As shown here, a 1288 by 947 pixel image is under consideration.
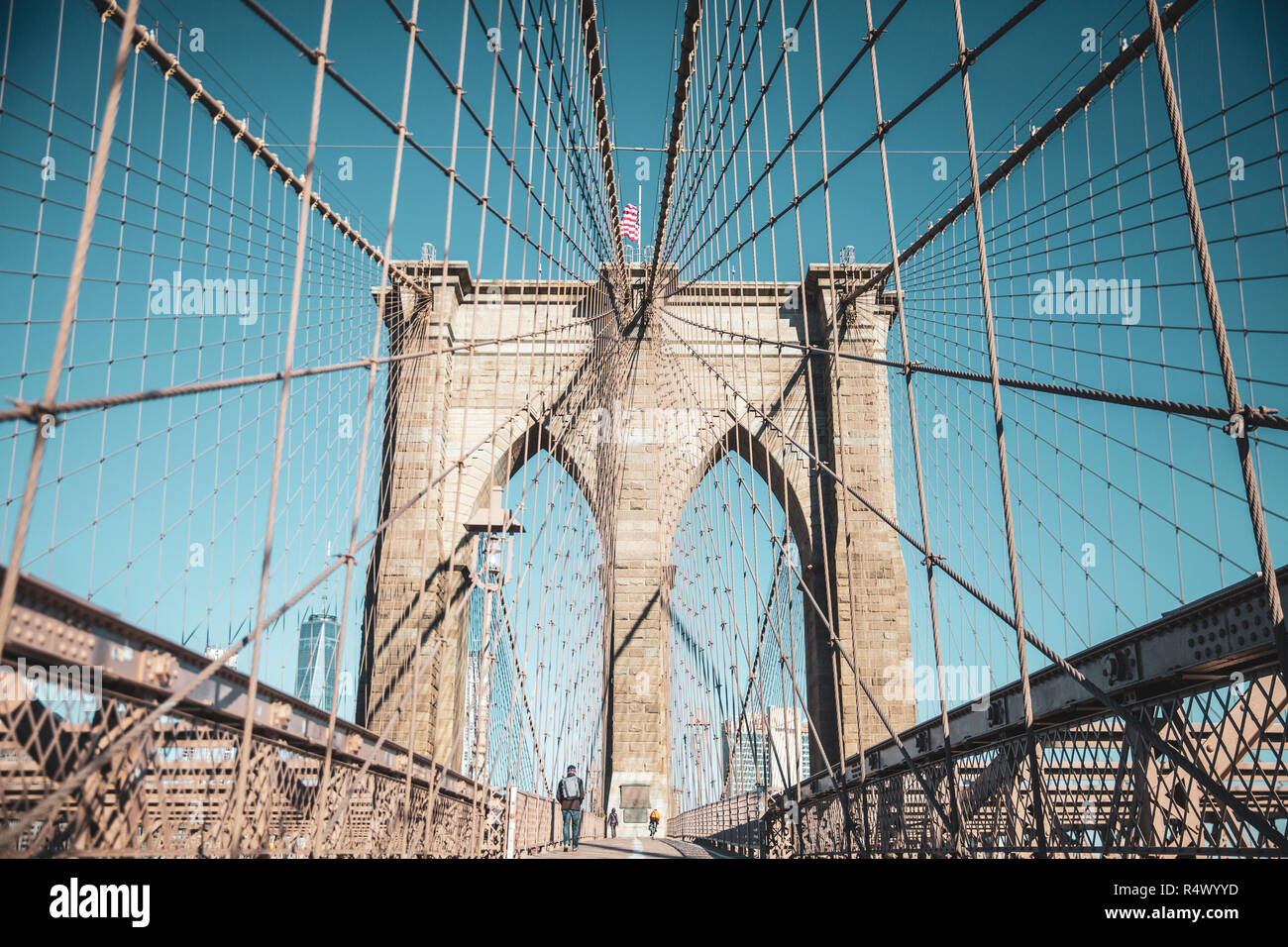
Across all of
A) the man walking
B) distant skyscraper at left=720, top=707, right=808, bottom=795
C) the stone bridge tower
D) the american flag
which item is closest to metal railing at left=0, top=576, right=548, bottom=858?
distant skyscraper at left=720, top=707, right=808, bottom=795

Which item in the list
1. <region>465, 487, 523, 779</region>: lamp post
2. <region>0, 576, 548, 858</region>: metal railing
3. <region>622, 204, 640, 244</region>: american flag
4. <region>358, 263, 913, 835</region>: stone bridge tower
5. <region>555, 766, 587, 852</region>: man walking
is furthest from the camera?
<region>622, 204, 640, 244</region>: american flag

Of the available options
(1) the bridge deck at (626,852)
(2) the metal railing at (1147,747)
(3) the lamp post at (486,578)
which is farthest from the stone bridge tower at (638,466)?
(2) the metal railing at (1147,747)

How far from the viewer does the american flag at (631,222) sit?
16.1 meters

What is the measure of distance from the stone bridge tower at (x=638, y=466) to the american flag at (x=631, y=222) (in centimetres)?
204

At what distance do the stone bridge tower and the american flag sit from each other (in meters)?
2.04

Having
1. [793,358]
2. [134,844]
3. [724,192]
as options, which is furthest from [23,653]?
[793,358]

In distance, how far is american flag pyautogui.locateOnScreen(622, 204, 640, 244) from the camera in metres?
16.1

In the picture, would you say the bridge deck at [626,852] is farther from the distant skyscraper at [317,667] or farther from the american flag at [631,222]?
the american flag at [631,222]

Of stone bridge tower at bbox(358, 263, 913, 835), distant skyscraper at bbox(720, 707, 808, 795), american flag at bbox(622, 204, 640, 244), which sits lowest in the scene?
distant skyscraper at bbox(720, 707, 808, 795)

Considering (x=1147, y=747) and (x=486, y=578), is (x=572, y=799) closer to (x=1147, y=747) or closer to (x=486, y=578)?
(x=486, y=578)

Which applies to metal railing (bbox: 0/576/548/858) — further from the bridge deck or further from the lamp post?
the lamp post

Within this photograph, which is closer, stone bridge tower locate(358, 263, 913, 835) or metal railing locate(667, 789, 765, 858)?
metal railing locate(667, 789, 765, 858)
